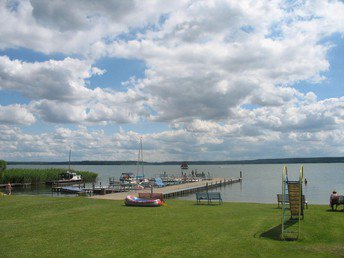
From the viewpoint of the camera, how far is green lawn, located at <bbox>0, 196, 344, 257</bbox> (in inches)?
440

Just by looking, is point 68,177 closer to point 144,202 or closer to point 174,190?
point 174,190

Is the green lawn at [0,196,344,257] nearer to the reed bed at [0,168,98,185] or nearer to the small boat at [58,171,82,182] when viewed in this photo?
the reed bed at [0,168,98,185]

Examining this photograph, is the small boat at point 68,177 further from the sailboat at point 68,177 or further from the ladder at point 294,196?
the ladder at point 294,196

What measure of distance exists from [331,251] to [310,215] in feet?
21.5

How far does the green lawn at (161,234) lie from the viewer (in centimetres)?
1117

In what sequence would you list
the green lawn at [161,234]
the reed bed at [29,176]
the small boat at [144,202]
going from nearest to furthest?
1. the green lawn at [161,234]
2. the small boat at [144,202]
3. the reed bed at [29,176]

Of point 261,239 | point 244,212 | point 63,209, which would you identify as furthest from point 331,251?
point 63,209

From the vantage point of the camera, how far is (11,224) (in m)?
16.1

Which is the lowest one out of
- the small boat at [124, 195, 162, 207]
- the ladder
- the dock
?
the dock

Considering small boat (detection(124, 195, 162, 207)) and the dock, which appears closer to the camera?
small boat (detection(124, 195, 162, 207))

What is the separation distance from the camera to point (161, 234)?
1363 cm

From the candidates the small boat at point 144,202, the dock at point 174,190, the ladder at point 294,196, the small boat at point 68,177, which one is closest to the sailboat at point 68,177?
the small boat at point 68,177

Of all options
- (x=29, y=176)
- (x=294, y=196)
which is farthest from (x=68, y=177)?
(x=294, y=196)

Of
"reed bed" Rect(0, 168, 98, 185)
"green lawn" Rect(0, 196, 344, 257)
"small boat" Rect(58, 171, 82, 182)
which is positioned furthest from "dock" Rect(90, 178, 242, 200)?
"reed bed" Rect(0, 168, 98, 185)
